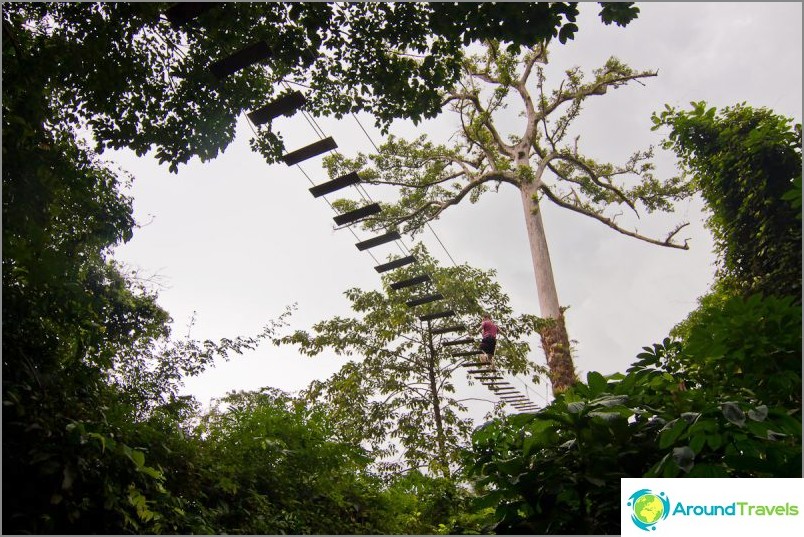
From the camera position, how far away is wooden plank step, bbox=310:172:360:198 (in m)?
4.88

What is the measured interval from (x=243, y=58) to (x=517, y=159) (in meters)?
7.20

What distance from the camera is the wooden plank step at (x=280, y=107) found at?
3.84 meters

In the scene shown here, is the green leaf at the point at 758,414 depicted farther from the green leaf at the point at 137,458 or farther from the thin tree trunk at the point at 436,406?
the thin tree trunk at the point at 436,406

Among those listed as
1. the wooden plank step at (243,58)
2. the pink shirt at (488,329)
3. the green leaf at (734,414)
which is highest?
the wooden plank step at (243,58)

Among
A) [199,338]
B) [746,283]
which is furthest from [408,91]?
[199,338]

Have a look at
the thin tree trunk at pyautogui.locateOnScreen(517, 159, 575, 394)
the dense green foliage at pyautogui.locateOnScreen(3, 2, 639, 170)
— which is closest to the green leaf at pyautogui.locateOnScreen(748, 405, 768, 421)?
the dense green foliage at pyautogui.locateOnScreen(3, 2, 639, 170)

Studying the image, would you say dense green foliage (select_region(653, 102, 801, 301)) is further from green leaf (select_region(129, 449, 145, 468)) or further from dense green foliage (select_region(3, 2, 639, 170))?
green leaf (select_region(129, 449, 145, 468))

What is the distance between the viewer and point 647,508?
178 cm

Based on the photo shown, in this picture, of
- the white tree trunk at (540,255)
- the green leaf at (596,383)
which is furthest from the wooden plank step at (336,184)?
the white tree trunk at (540,255)

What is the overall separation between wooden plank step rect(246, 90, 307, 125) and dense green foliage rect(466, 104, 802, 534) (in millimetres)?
2748

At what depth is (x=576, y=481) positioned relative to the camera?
1617 mm

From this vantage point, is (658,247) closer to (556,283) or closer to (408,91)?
(556,283)

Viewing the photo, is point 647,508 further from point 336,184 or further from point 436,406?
point 436,406

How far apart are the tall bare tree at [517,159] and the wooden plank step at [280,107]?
18.9 feet
